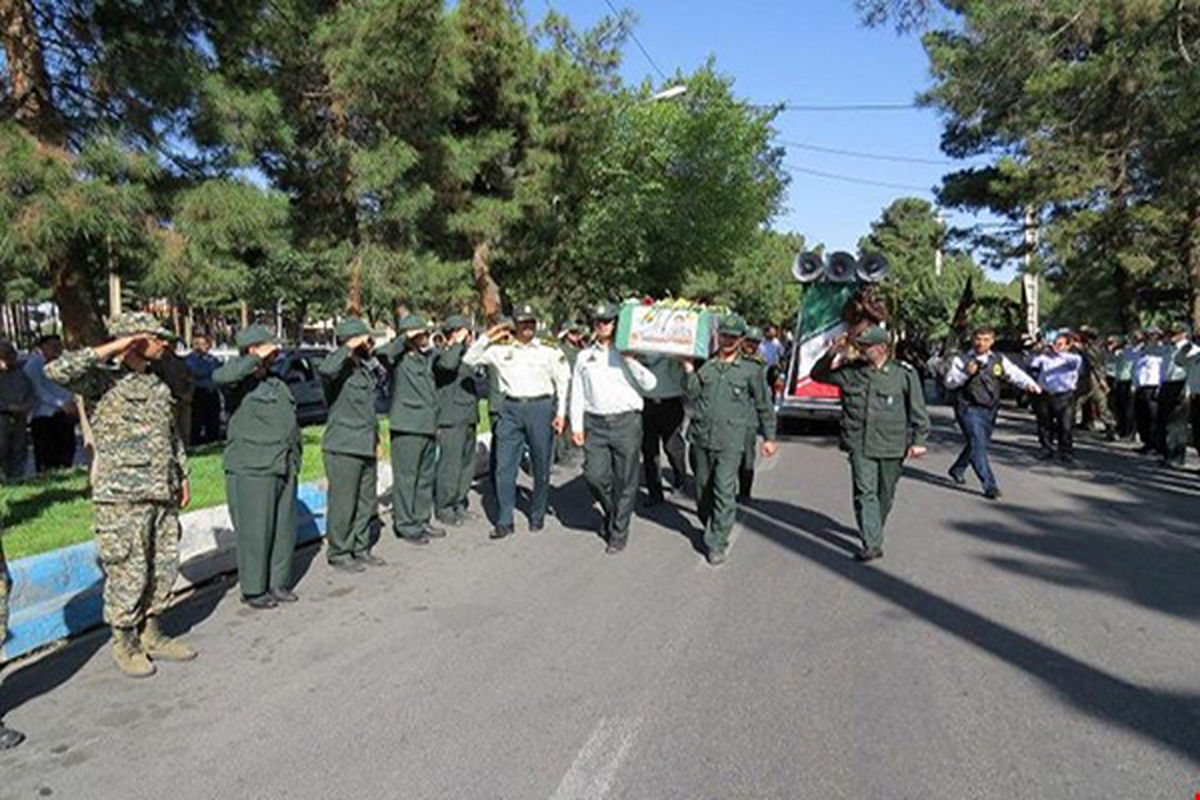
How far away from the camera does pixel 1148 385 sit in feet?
41.3

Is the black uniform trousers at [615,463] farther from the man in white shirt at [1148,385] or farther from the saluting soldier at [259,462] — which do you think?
the man in white shirt at [1148,385]

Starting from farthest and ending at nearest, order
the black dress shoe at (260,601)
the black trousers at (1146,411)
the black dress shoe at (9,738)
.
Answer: the black trousers at (1146,411) < the black dress shoe at (260,601) < the black dress shoe at (9,738)

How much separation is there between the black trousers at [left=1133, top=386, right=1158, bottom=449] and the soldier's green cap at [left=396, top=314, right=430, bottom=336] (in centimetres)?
1039

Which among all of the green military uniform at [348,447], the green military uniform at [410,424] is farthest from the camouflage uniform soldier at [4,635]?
the green military uniform at [410,424]

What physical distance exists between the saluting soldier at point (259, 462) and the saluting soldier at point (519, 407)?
7.18ft

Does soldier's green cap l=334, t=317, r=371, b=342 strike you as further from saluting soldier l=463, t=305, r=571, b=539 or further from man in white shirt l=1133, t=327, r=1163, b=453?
man in white shirt l=1133, t=327, r=1163, b=453

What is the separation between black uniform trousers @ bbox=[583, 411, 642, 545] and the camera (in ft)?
23.1

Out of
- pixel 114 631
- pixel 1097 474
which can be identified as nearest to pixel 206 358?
pixel 114 631

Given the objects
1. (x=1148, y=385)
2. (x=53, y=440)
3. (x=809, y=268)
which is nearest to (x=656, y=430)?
(x=809, y=268)

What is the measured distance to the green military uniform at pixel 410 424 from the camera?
734cm

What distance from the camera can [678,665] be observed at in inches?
180

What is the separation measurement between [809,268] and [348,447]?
30.0 ft

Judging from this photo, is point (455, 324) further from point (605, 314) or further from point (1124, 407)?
point (1124, 407)

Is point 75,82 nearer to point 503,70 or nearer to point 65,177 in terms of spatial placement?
point 65,177
